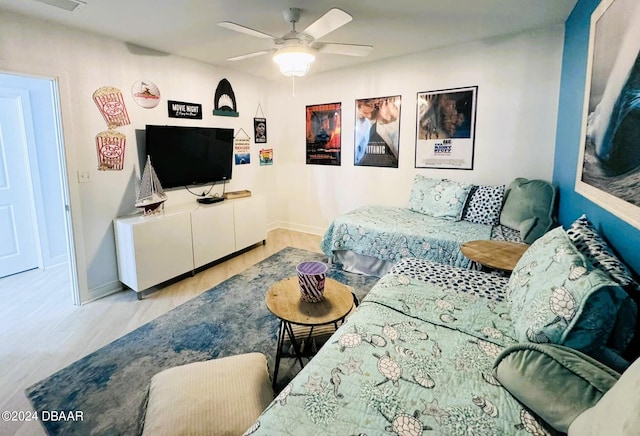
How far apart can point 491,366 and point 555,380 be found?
269mm

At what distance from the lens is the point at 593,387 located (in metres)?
0.92

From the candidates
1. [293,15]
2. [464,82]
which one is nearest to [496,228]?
[464,82]

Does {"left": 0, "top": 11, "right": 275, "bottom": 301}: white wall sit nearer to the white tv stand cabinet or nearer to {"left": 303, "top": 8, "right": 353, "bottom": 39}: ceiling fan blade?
the white tv stand cabinet

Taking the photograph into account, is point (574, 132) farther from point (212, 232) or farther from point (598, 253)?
point (212, 232)

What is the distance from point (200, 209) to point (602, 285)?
333 centimetres

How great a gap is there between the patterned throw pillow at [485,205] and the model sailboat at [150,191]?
3151mm

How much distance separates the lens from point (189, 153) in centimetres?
365

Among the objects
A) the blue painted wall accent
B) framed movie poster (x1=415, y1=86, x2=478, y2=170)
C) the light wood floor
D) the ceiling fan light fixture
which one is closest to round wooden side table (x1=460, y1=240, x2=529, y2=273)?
the blue painted wall accent

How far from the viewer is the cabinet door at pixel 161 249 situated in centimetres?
294

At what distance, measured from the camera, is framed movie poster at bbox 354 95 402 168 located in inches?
157

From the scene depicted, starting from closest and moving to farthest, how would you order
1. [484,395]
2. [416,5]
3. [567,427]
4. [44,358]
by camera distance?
1. [567,427]
2. [484,395]
3. [44,358]
4. [416,5]

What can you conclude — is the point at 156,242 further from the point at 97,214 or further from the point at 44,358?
the point at 44,358

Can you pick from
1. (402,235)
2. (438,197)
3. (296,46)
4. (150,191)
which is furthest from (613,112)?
(150,191)

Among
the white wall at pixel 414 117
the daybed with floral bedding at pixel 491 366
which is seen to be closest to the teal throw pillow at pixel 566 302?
the daybed with floral bedding at pixel 491 366
